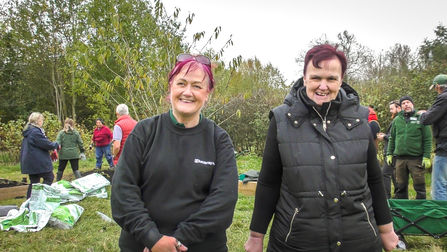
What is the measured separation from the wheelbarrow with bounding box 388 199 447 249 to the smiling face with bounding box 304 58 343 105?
8.50 ft

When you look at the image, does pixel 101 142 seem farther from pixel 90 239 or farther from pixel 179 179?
pixel 179 179

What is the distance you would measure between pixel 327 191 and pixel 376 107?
332 inches

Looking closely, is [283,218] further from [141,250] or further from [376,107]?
[376,107]

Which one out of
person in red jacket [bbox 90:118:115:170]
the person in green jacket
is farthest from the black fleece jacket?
person in red jacket [bbox 90:118:115:170]

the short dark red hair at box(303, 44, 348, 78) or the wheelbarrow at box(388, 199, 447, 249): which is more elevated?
the short dark red hair at box(303, 44, 348, 78)

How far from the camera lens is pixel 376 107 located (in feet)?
29.4

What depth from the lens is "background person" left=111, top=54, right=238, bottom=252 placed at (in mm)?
1500

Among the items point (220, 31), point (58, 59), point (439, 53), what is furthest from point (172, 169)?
point (58, 59)

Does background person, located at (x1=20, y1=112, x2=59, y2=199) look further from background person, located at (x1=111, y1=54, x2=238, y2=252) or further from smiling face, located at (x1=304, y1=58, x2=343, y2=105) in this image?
smiling face, located at (x1=304, y1=58, x2=343, y2=105)

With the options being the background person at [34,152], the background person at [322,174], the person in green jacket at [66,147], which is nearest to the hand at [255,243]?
the background person at [322,174]

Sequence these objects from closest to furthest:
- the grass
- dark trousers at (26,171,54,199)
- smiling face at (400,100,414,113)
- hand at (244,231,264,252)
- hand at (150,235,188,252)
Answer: hand at (150,235,188,252)
hand at (244,231,264,252)
the grass
smiling face at (400,100,414,113)
dark trousers at (26,171,54,199)

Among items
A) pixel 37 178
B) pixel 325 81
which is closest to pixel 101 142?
pixel 37 178

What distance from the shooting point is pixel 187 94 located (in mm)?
1647

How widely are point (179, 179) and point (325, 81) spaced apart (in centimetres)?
90
